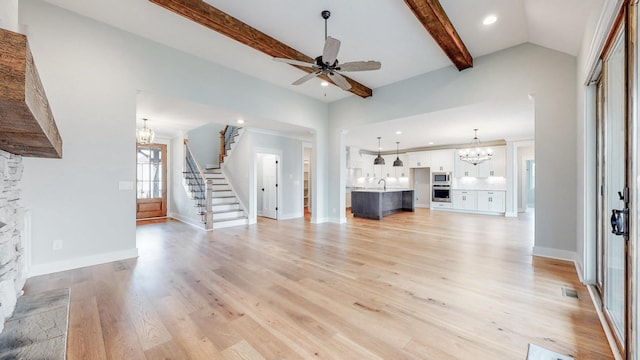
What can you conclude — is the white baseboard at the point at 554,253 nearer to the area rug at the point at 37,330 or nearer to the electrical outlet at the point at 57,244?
the area rug at the point at 37,330

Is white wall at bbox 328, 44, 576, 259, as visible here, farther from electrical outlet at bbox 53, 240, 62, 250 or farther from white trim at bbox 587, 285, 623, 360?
electrical outlet at bbox 53, 240, 62, 250

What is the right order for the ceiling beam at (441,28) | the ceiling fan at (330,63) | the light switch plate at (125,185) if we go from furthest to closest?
the light switch plate at (125,185), the ceiling fan at (330,63), the ceiling beam at (441,28)

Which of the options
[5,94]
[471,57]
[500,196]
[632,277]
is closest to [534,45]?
[471,57]

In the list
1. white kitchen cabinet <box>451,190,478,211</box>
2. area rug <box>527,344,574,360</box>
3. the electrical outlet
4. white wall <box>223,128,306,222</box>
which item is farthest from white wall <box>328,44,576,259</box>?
the electrical outlet

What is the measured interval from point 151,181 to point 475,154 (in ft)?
34.2

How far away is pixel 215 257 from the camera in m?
3.75

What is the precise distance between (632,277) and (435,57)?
159 inches

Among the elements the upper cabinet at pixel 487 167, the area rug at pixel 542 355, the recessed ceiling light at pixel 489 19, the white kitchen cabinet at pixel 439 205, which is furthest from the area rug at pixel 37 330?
the upper cabinet at pixel 487 167

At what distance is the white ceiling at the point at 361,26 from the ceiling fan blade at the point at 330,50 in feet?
2.02

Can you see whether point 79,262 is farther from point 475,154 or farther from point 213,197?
point 475,154

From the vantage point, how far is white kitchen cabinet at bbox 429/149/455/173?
31.8ft

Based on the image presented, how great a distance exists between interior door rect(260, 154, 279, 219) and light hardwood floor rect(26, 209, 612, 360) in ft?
11.3

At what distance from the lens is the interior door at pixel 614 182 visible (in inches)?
67.8

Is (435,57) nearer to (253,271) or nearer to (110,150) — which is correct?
(253,271)
